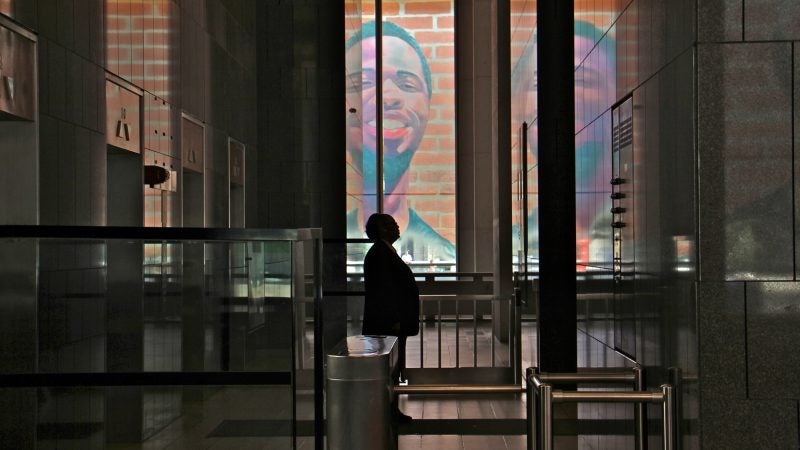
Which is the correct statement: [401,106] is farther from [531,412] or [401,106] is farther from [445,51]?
[531,412]

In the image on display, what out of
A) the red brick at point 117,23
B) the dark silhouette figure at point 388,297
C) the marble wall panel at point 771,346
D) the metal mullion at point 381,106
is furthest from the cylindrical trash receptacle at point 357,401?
the metal mullion at point 381,106

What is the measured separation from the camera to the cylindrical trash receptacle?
3.05 meters

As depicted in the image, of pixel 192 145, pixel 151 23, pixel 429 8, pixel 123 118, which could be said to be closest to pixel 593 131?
pixel 123 118

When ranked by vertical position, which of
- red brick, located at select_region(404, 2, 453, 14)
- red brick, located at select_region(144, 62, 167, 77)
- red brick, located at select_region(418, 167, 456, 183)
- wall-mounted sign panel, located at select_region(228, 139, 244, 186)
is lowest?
wall-mounted sign panel, located at select_region(228, 139, 244, 186)

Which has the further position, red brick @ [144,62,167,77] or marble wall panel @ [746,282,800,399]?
red brick @ [144,62,167,77]

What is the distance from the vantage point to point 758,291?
2818 millimetres

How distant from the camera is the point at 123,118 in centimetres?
653

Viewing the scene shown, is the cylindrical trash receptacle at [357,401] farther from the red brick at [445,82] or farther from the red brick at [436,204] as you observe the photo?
the red brick at [445,82]

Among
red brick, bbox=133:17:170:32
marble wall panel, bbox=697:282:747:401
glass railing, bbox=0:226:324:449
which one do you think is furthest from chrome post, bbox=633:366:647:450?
red brick, bbox=133:17:170:32

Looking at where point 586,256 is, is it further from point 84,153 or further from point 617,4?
point 84,153

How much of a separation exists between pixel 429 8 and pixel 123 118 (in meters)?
12.0

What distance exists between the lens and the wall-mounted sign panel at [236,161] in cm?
959

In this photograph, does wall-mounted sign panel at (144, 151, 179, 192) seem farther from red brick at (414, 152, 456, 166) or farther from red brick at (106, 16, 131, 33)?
red brick at (414, 152, 456, 166)

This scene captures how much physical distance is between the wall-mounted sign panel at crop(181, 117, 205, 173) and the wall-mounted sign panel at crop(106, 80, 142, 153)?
111 cm
